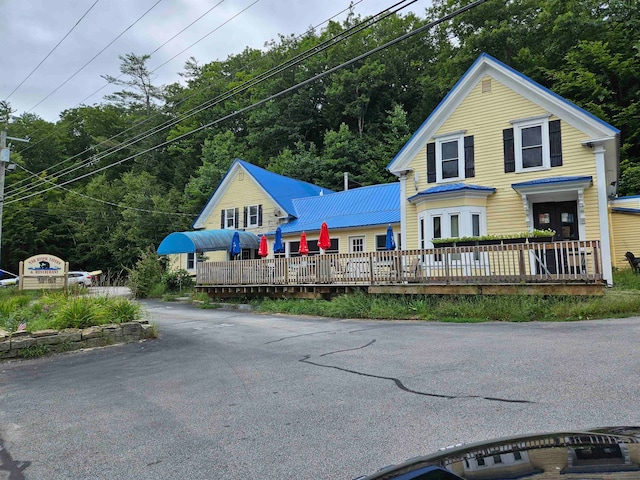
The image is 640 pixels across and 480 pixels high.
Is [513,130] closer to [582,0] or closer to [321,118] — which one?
[582,0]

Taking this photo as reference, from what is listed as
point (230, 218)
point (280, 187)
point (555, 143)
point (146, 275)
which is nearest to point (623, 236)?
point (555, 143)

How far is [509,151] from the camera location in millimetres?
15984

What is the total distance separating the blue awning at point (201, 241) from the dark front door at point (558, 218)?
15260 mm

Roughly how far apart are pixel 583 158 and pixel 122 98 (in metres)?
54.8

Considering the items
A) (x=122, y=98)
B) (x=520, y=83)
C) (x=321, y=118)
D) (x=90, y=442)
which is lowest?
(x=90, y=442)

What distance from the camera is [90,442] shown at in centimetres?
406

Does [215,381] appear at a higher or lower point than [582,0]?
lower

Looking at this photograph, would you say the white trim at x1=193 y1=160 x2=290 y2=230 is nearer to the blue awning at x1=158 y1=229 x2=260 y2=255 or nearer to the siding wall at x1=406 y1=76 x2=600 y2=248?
the blue awning at x1=158 y1=229 x2=260 y2=255

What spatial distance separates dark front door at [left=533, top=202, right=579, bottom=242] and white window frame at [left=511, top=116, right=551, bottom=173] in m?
1.37

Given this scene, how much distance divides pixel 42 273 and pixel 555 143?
19402 millimetres

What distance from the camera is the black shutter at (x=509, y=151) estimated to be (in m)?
15.9

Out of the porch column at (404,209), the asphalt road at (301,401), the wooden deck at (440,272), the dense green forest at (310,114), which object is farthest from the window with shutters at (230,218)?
the asphalt road at (301,401)

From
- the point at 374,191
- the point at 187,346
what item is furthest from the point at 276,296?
the point at 374,191

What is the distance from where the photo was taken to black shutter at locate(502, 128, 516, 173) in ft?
52.0
